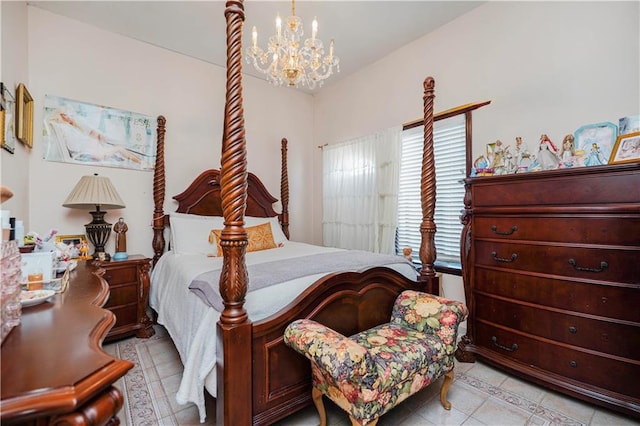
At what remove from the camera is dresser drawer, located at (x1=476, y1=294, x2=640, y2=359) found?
1.62 m

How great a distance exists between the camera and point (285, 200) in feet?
13.3

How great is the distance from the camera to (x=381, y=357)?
4.70 feet

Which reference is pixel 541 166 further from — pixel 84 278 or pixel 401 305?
pixel 84 278

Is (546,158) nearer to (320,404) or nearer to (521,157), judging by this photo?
(521,157)

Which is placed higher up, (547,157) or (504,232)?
(547,157)

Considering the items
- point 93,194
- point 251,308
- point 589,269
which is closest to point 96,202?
point 93,194

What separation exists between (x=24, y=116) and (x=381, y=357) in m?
3.13

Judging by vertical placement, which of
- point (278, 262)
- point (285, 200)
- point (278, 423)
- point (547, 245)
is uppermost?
point (285, 200)

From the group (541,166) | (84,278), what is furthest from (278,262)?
(541,166)

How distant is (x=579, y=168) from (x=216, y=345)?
7.42 ft

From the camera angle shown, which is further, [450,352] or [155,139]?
[155,139]

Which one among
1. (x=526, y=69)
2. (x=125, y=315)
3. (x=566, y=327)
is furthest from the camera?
(x=125, y=315)

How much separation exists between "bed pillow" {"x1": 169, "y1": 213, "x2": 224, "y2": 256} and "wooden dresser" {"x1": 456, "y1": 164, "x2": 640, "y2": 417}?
240cm

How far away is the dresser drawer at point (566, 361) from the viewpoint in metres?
1.62
